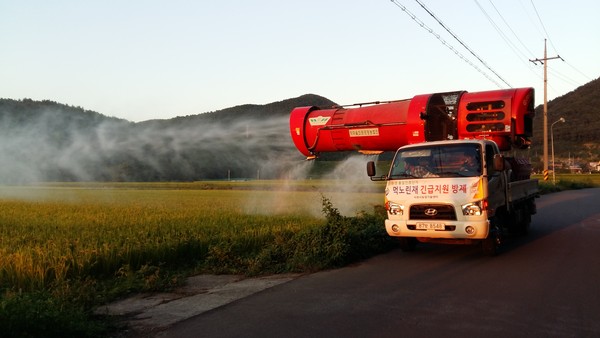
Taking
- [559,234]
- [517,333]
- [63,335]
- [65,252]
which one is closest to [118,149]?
[65,252]

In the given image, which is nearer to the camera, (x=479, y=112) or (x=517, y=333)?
(x=517, y=333)

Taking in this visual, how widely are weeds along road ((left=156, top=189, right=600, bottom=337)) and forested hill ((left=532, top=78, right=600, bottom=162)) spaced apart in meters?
104

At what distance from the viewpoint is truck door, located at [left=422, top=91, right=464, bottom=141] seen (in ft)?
36.9

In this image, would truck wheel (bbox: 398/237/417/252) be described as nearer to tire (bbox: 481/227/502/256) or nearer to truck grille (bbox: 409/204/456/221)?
truck grille (bbox: 409/204/456/221)

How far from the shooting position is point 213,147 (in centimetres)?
2586

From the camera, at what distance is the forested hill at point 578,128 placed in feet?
351

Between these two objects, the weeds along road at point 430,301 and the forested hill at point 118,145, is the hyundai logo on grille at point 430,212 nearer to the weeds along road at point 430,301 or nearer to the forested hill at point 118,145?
the weeds along road at point 430,301

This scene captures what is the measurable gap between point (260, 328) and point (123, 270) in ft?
11.8

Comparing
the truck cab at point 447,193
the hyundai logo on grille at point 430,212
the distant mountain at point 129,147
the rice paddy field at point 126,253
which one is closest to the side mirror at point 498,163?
the truck cab at point 447,193

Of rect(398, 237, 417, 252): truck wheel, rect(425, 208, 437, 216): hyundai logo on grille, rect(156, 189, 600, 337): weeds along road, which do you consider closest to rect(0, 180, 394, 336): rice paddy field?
rect(398, 237, 417, 252): truck wheel

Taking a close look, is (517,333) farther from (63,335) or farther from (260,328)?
(63,335)

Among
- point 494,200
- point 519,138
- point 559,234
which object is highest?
point 519,138

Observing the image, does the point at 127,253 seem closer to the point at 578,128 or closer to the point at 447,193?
the point at 447,193

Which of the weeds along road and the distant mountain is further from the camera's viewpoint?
the distant mountain
